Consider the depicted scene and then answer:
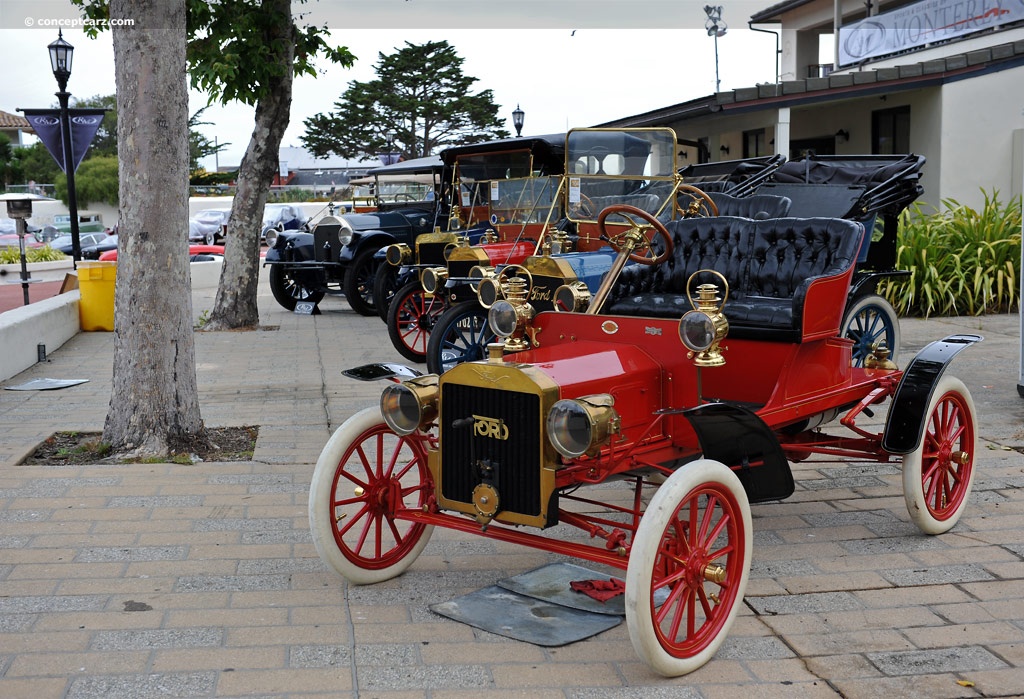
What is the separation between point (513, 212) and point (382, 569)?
688 cm

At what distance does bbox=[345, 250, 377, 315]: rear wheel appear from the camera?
13.7 meters

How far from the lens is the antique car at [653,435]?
135 inches

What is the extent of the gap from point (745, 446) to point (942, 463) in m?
1.42

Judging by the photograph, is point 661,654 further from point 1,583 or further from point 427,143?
point 427,143

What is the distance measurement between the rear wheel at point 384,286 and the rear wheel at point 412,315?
1666 mm

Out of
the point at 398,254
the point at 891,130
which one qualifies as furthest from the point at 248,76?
the point at 891,130

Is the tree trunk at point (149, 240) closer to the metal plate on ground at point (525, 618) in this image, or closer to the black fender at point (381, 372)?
the black fender at point (381, 372)

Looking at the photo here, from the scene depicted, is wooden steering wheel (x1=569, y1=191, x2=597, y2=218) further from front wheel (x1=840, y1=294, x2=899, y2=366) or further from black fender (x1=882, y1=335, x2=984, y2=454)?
black fender (x1=882, y1=335, x2=984, y2=454)

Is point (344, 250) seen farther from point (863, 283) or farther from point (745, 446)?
point (745, 446)

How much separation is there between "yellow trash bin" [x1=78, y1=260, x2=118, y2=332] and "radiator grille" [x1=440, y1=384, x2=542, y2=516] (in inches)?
389

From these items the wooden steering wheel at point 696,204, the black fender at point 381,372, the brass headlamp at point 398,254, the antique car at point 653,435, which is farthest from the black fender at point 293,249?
the black fender at point 381,372

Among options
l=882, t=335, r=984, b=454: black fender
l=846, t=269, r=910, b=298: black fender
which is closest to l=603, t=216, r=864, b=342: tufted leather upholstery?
l=882, t=335, r=984, b=454: black fender

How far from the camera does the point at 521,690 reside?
10.5 feet

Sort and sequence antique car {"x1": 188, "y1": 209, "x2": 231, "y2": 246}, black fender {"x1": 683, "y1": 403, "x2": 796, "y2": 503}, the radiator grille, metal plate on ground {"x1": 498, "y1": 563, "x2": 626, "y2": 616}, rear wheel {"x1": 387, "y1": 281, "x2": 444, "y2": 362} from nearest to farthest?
1. the radiator grille
2. black fender {"x1": 683, "y1": 403, "x2": 796, "y2": 503}
3. metal plate on ground {"x1": 498, "y1": 563, "x2": 626, "y2": 616}
4. rear wheel {"x1": 387, "y1": 281, "x2": 444, "y2": 362}
5. antique car {"x1": 188, "y1": 209, "x2": 231, "y2": 246}
